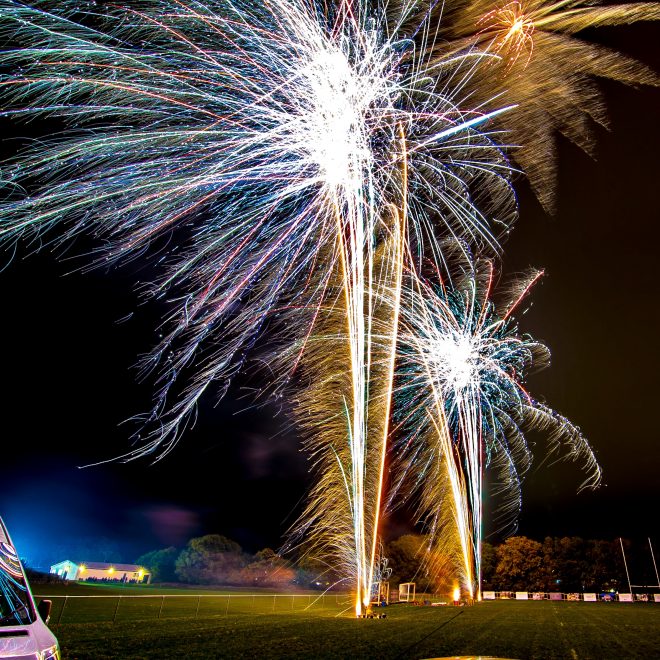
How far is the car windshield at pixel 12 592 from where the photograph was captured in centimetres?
461

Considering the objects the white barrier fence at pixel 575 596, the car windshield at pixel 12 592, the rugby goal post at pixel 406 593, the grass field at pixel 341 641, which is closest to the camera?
the car windshield at pixel 12 592

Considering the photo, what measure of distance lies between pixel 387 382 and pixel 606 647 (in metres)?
9.80

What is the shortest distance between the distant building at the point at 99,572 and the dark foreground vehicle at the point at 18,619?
242ft

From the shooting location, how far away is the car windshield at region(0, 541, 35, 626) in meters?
4.61

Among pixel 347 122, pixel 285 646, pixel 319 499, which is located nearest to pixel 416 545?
pixel 319 499

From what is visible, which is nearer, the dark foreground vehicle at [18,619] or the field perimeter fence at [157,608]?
the dark foreground vehicle at [18,619]

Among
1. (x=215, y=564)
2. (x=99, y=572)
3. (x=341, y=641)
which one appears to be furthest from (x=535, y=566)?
(x=341, y=641)

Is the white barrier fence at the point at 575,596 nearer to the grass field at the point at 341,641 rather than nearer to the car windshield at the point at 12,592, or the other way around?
the grass field at the point at 341,641

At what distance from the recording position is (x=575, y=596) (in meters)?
73.1

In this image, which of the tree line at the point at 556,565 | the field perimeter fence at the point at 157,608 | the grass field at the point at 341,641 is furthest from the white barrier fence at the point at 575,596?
the grass field at the point at 341,641

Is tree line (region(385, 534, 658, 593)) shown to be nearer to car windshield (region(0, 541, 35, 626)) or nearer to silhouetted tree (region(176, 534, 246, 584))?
silhouetted tree (region(176, 534, 246, 584))

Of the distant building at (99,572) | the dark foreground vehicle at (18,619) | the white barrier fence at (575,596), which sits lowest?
the white barrier fence at (575,596)

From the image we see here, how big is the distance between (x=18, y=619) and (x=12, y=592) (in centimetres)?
36

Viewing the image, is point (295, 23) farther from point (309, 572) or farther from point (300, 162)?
point (309, 572)
